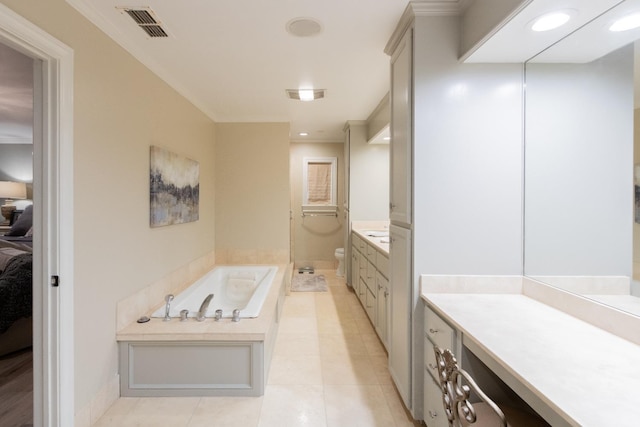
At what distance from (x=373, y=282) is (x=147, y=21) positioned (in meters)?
2.69

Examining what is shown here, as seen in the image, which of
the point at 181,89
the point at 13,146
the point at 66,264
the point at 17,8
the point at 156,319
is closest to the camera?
the point at 17,8

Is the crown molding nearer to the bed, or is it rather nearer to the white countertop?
the white countertop

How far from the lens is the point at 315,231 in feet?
18.7

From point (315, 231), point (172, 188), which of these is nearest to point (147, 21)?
point (172, 188)

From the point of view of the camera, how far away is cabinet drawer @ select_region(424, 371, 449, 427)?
1456 mm

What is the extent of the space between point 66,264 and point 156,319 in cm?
88

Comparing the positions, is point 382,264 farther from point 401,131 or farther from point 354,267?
point 354,267

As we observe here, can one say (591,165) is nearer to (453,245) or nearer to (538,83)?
(538,83)

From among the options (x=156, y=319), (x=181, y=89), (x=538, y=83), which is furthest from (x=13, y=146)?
(x=538, y=83)

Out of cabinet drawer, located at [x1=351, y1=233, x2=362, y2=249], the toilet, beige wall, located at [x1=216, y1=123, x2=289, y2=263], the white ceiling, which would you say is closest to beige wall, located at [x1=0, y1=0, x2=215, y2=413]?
the white ceiling

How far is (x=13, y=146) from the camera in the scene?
5.04 meters

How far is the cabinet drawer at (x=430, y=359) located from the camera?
156 cm

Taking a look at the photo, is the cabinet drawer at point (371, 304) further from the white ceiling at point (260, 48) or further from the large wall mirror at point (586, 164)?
the white ceiling at point (260, 48)

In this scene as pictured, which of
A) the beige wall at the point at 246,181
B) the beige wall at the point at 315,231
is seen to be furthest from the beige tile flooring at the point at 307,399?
the beige wall at the point at 315,231
